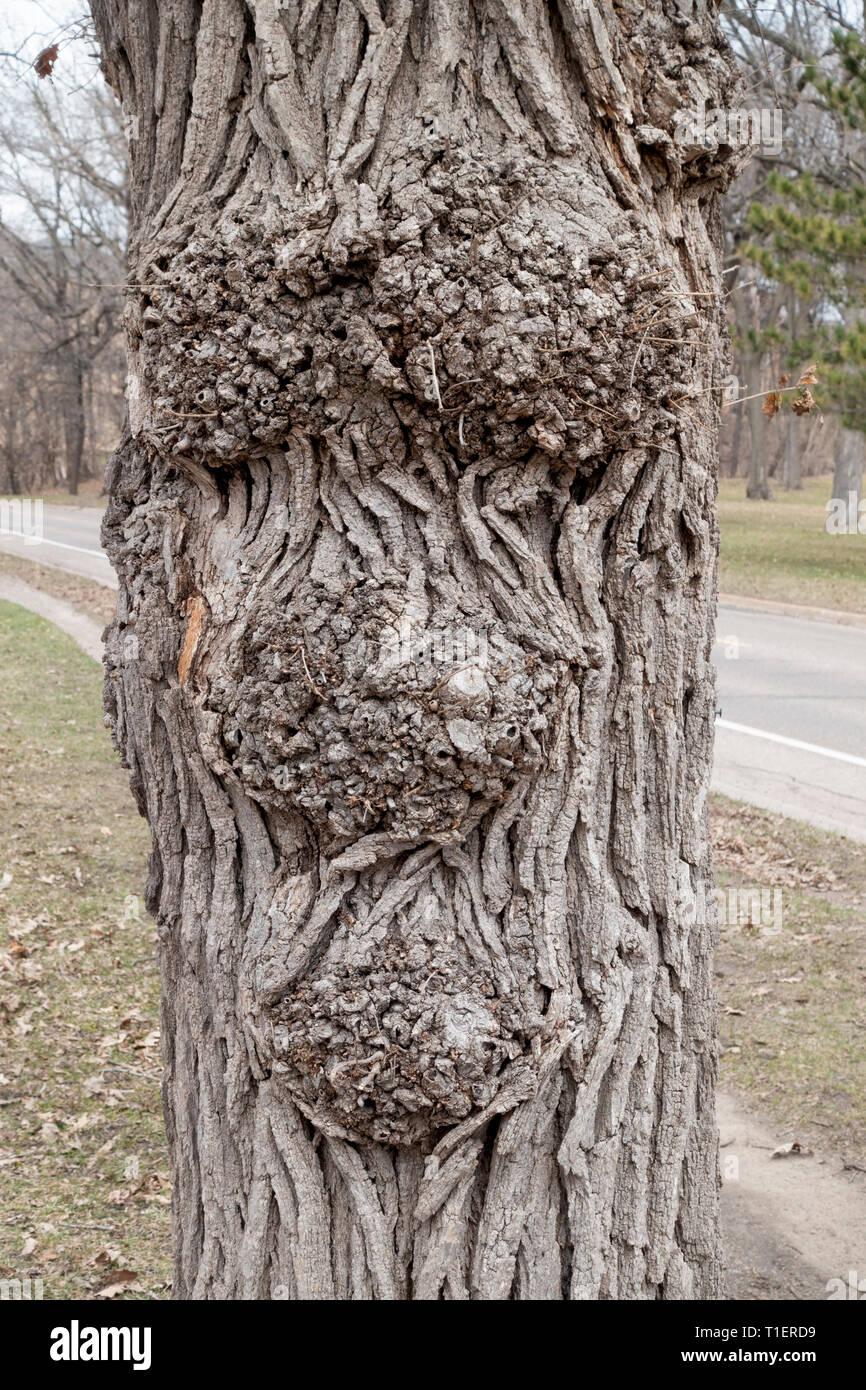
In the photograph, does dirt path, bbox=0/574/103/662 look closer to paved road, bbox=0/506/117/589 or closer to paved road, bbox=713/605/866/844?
paved road, bbox=0/506/117/589

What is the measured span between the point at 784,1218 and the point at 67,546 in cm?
2180

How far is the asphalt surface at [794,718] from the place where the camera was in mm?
7836

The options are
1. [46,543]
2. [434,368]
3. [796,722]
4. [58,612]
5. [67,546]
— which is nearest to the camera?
[434,368]

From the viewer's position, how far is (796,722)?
9.66 m

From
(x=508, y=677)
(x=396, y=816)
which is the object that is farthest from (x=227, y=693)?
(x=508, y=677)

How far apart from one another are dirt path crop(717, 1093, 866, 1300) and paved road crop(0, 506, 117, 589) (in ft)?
45.7

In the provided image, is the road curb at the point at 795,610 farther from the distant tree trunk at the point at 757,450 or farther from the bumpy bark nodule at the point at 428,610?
the distant tree trunk at the point at 757,450

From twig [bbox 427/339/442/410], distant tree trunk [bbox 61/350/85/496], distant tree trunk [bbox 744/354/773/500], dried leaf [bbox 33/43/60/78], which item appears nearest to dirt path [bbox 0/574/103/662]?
dried leaf [bbox 33/43/60/78]

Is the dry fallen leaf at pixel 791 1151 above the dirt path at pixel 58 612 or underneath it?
underneath

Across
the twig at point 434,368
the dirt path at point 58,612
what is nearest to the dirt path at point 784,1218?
the twig at point 434,368

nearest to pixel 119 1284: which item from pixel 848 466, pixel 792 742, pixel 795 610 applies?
pixel 792 742

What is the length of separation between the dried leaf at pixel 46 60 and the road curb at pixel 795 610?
13.3 meters

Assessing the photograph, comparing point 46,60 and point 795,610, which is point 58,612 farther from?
point 46,60
